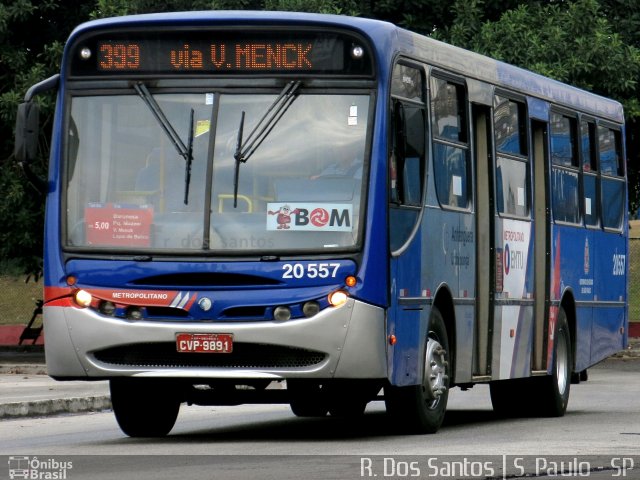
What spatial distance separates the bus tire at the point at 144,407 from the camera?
48.2 ft

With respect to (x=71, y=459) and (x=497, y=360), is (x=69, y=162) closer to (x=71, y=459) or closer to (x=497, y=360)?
(x=71, y=459)

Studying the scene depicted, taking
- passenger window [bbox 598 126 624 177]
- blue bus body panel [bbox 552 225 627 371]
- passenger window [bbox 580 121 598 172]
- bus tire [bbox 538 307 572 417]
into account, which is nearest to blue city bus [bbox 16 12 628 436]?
bus tire [bbox 538 307 572 417]

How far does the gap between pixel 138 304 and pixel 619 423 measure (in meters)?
4.86

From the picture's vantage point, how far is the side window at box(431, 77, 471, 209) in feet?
49.3

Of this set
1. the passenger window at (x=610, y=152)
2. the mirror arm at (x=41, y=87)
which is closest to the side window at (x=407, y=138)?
the mirror arm at (x=41, y=87)

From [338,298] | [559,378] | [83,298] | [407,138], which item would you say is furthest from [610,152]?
[83,298]

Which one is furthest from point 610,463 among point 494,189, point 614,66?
point 614,66

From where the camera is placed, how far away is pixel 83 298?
539 inches

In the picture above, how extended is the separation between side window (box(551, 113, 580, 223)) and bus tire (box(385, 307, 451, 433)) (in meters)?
3.78

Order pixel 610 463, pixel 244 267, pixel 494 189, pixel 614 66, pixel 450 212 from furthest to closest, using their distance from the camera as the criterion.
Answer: pixel 614 66
pixel 494 189
pixel 450 212
pixel 244 267
pixel 610 463

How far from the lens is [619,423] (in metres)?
16.3

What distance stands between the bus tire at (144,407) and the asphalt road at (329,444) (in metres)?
0.19

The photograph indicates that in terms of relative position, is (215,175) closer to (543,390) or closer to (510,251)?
(510,251)

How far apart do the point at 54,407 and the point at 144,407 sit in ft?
15.2
